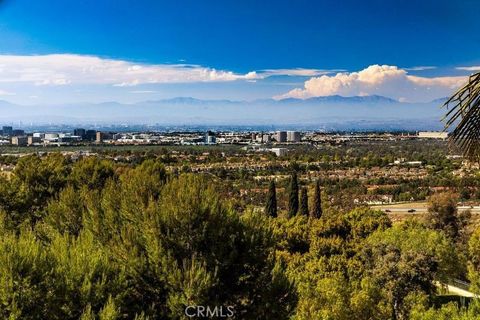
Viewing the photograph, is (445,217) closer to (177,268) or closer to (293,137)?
(177,268)

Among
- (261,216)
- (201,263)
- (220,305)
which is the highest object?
(261,216)

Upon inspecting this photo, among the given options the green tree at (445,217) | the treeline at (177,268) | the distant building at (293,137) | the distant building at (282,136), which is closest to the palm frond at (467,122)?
the treeline at (177,268)

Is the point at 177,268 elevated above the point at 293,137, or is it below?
above

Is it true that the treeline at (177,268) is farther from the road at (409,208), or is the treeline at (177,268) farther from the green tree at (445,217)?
the road at (409,208)

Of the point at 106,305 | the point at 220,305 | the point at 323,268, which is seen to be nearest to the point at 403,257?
the point at 323,268

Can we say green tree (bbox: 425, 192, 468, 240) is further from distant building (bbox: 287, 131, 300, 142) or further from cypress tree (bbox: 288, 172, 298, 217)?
distant building (bbox: 287, 131, 300, 142)

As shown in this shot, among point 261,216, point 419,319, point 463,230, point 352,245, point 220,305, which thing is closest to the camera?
point 220,305

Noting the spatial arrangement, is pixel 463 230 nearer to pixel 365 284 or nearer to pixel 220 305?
pixel 365 284

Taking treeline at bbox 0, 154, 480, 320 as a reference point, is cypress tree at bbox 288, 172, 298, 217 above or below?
below
